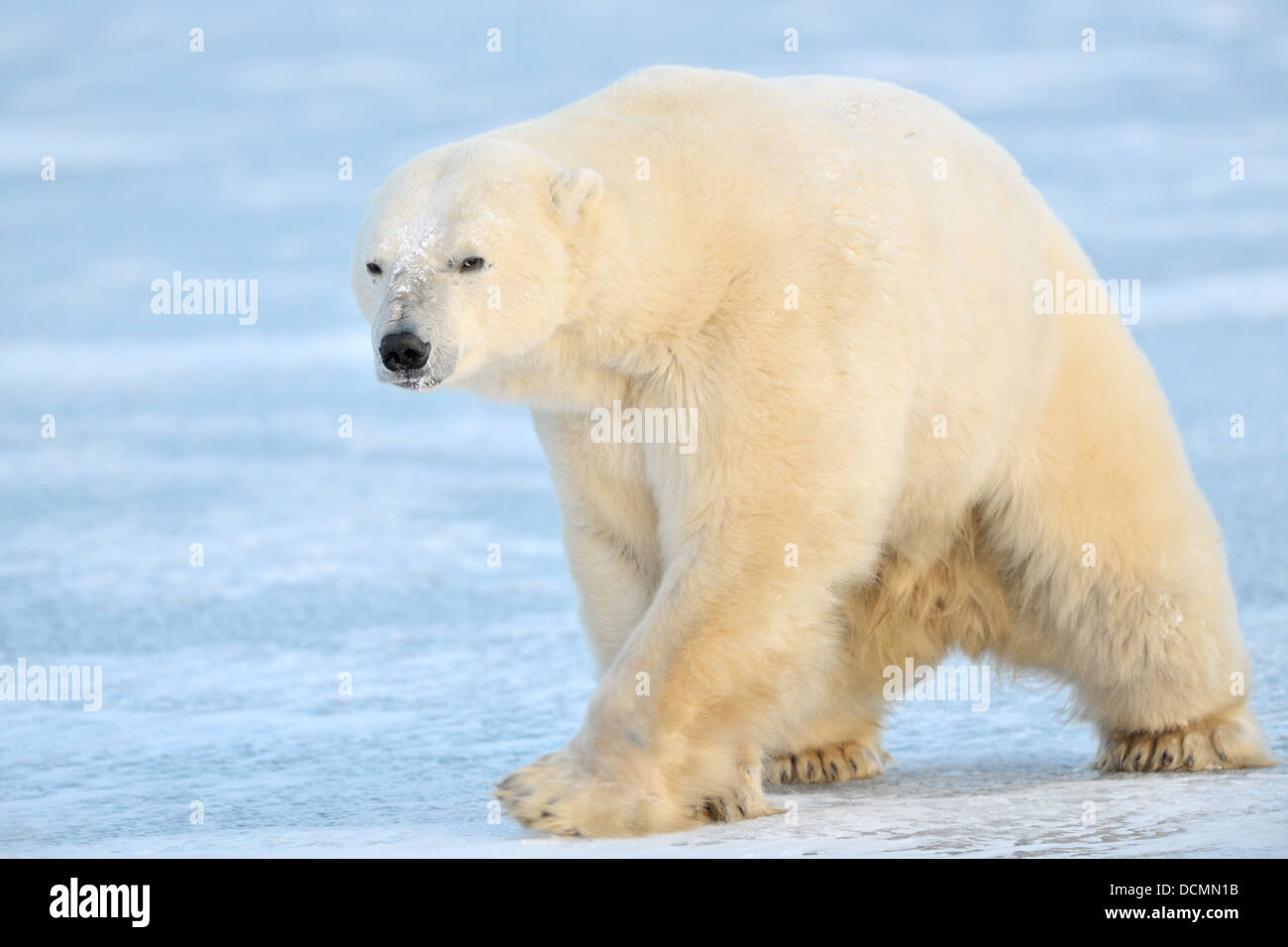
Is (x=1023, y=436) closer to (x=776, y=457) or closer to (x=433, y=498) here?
(x=776, y=457)

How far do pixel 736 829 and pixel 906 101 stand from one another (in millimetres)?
1764

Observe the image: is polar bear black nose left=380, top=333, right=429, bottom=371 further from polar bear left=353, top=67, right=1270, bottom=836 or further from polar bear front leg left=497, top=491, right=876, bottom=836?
polar bear front leg left=497, top=491, right=876, bottom=836

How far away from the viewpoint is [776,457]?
326 centimetres

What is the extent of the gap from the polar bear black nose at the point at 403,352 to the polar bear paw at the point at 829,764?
64.1 inches

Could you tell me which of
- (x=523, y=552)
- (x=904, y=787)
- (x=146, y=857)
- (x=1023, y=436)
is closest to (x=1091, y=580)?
(x=1023, y=436)

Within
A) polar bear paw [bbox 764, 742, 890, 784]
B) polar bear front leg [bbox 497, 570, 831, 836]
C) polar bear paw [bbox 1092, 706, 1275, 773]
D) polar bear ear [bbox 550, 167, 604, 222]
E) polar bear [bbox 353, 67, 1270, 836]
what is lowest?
polar bear paw [bbox 764, 742, 890, 784]

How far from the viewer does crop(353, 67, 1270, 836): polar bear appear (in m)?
3.23

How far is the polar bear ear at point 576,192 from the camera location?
318 centimetres

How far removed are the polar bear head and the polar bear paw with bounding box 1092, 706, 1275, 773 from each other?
1.84 meters

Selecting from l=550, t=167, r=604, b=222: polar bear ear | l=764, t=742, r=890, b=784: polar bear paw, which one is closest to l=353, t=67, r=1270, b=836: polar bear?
l=550, t=167, r=604, b=222: polar bear ear

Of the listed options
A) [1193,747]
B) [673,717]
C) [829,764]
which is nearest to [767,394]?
[673,717]

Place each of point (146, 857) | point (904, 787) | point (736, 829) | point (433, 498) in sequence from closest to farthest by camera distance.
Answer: point (146, 857)
point (736, 829)
point (904, 787)
point (433, 498)

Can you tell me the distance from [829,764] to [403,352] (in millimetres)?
1711

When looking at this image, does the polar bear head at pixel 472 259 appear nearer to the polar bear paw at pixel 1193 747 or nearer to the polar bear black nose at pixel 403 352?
the polar bear black nose at pixel 403 352
